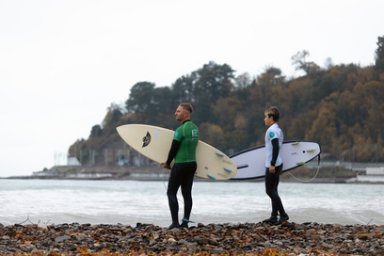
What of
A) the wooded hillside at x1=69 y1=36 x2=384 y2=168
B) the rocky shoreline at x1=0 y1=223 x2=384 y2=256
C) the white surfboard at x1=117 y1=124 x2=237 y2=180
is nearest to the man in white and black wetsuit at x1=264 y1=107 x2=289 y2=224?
the rocky shoreline at x1=0 y1=223 x2=384 y2=256

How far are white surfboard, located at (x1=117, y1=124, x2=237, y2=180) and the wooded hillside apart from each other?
128 m

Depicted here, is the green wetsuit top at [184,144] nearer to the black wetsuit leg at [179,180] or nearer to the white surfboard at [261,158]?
the black wetsuit leg at [179,180]

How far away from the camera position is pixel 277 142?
1037cm

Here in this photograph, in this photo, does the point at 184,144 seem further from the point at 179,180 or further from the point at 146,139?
the point at 146,139

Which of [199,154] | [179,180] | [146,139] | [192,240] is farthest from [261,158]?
[192,240]

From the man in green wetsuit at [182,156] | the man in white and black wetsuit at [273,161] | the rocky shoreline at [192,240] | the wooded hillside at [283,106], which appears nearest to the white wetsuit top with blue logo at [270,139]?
the man in white and black wetsuit at [273,161]

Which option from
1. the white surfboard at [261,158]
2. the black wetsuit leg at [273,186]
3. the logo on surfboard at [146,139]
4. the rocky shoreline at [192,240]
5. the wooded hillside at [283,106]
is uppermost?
the wooded hillside at [283,106]

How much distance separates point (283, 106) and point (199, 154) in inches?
5691

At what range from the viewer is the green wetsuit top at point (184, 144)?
9992 millimetres

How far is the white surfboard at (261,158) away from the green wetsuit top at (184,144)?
1686mm

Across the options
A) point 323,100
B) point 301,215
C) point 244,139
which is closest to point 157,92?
point 244,139

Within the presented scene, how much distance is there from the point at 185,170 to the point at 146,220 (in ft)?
14.2

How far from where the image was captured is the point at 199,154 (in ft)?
36.6

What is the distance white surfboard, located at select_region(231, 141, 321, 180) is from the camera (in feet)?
37.9
